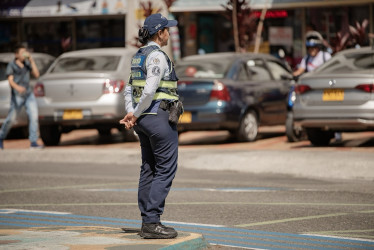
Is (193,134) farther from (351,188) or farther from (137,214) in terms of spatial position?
(137,214)

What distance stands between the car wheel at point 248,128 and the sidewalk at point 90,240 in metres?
9.23

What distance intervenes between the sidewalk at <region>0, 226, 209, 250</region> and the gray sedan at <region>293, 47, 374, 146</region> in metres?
7.16

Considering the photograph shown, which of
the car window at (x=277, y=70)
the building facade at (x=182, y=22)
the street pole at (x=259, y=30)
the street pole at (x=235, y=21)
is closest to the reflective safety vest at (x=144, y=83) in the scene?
the car window at (x=277, y=70)

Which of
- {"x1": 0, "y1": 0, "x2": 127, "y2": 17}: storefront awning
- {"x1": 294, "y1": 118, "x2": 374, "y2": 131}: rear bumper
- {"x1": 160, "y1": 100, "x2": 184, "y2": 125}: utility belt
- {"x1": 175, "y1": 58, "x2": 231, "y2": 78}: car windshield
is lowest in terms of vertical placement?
{"x1": 294, "y1": 118, "x2": 374, "y2": 131}: rear bumper

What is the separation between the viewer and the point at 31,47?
2902cm

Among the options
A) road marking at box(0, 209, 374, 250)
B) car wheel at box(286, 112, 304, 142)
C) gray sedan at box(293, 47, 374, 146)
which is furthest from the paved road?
gray sedan at box(293, 47, 374, 146)

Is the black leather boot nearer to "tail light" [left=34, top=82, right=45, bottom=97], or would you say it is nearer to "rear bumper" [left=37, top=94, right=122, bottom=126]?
"rear bumper" [left=37, top=94, right=122, bottom=126]

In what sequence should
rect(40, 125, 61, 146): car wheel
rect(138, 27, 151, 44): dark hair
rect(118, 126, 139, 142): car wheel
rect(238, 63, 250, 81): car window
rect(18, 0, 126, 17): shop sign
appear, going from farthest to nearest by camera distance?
rect(18, 0, 126, 17): shop sign
rect(118, 126, 139, 142): car wheel
rect(40, 125, 61, 146): car wheel
rect(238, 63, 250, 81): car window
rect(138, 27, 151, 44): dark hair

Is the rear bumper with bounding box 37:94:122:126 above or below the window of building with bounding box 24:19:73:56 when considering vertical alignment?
below

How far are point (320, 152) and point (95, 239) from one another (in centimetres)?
660

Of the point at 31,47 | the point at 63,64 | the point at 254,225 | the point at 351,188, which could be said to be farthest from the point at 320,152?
the point at 31,47

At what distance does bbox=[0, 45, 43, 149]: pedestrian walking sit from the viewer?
Result: 16953 millimetres

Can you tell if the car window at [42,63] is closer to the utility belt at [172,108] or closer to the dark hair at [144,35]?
the dark hair at [144,35]

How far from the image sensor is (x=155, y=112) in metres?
7.49
